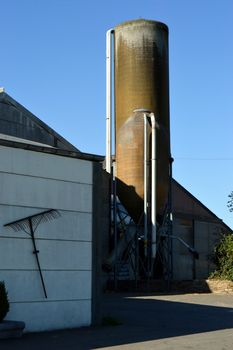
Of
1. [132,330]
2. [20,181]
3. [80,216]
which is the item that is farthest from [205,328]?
[20,181]

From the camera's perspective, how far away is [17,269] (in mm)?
13422

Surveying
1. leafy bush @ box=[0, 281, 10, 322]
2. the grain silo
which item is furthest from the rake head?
the grain silo

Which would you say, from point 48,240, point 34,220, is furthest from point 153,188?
point 34,220

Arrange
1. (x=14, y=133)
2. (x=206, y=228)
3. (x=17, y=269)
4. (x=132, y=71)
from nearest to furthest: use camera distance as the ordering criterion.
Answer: (x=17, y=269)
(x=14, y=133)
(x=132, y=71)
(x=206, y=228)

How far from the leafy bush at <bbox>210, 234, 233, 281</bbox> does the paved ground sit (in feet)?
39.9

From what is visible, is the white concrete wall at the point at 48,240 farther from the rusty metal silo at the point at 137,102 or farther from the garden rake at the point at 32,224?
the rusty metal silo at the point at 137,102

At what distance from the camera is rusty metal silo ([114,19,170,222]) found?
105 feet

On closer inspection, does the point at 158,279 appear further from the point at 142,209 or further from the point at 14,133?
the point at 14,133

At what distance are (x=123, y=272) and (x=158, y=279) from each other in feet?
6.92

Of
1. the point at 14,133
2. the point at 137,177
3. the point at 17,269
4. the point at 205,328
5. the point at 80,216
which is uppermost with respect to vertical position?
the point at 14,133

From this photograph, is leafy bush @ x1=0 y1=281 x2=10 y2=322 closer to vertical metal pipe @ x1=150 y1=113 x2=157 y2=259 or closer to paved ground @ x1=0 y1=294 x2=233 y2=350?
paved ground @ x1=0 y1=294 x2=233 y2=350

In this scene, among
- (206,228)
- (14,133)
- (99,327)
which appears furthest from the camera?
(206,228)

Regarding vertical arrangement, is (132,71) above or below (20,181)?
above

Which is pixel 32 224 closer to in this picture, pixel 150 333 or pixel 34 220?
pixel 34 220
